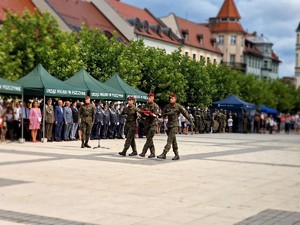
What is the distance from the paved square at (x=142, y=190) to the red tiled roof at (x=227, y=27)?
95579 mm

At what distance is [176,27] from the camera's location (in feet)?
293

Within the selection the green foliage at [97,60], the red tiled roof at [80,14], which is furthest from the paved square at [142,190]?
the red tiled roof at [80,14]

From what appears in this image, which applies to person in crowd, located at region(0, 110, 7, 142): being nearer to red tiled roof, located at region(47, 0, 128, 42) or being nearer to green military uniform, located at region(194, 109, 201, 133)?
green military uniform, located at region(194, 109, 201, 133)

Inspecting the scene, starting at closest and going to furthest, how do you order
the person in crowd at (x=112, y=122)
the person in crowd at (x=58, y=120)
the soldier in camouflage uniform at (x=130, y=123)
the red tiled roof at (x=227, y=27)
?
the soldier in camouflage uniform at (x=130, y=123), the person in crowd at (x=58, y=120), the person in crowd at (x=112, y=122), the red tiled roof at (x=227, y=27)

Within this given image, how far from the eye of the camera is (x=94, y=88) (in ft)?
97.0

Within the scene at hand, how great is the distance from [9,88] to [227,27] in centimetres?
9222

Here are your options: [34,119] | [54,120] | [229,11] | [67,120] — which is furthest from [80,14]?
[229,11]

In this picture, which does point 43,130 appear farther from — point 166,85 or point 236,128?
point 236,128

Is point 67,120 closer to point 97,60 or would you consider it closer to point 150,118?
point 150,118

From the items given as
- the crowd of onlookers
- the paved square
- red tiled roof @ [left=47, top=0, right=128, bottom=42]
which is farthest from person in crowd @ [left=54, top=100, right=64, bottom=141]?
red tiled roof @ [left=47, top=0, right=128, bottom=42]

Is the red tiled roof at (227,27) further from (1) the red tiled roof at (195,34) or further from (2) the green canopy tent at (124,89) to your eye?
(2) the green canopy tent at (124,89)

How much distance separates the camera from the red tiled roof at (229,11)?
4500 inches

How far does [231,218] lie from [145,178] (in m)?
4.75

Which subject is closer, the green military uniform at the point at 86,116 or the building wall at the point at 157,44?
the green military uniform at the point at 86,116
